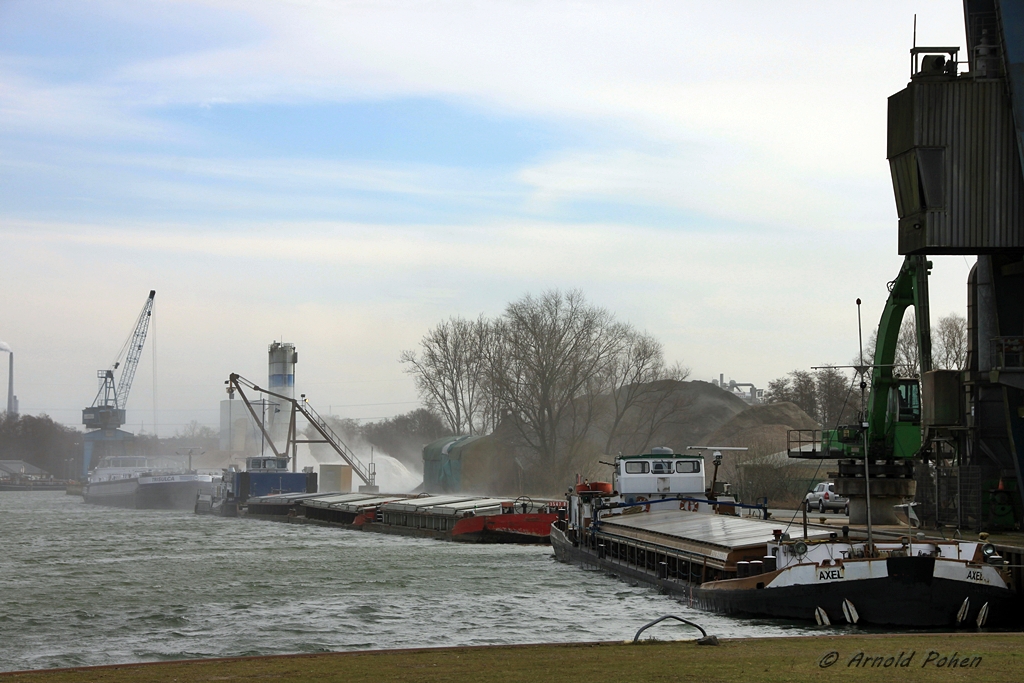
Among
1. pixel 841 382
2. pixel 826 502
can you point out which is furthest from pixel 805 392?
pixel 826 502

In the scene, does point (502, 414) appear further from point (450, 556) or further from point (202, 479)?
point (450, 556)

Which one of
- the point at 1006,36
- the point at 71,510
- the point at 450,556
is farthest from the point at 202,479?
the point at 1006,36

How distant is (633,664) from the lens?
13555 millimetres

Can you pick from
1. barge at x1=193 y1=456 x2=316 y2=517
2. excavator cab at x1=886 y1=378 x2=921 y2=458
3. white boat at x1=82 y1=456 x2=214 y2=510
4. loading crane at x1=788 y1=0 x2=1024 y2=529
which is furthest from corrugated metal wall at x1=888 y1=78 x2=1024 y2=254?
white boat at x1=82 y1=456 x2=214 y2=510

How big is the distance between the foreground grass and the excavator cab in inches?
988

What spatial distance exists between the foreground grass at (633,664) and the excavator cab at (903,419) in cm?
2509

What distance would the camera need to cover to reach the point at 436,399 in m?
112

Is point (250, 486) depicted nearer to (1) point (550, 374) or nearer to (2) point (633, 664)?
(1) point (550, 374)

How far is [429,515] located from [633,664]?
46947 mm

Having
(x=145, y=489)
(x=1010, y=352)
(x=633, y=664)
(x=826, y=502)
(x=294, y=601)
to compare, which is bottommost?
(x=294, y=601)

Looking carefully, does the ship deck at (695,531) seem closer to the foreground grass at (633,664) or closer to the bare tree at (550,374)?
the foreground grass at (633,664)

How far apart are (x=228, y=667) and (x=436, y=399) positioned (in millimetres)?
97906

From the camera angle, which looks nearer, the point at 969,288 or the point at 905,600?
the point at 905,600

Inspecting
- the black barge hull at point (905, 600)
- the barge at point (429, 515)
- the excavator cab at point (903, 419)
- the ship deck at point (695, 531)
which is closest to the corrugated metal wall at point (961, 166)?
the excavator cab at point (903, 419)
